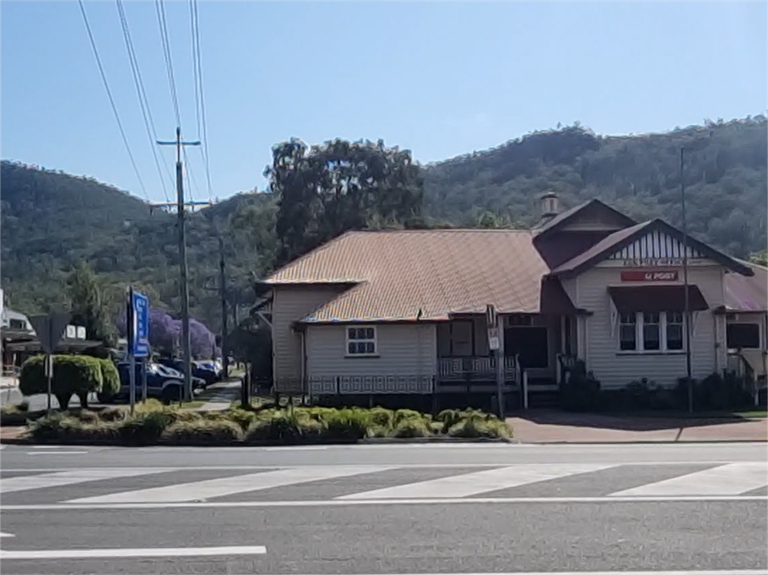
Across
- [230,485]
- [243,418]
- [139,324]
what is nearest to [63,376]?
[139,324]

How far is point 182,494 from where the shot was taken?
13.4m

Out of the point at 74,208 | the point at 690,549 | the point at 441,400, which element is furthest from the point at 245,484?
the point at 74,208

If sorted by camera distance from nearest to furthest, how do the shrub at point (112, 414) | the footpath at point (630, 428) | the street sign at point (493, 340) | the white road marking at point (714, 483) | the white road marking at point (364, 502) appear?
the white road marking at point (364, 502) → the white road marking at point (714, 483) → the footpath at point (630, 428) → the street sign at point (493, 340) → the shrub at point (112, 414)

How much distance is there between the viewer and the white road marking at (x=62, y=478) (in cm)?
1424

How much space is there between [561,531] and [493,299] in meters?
23.9

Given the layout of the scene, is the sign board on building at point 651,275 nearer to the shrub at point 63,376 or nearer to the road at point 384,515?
the road at point 384,515

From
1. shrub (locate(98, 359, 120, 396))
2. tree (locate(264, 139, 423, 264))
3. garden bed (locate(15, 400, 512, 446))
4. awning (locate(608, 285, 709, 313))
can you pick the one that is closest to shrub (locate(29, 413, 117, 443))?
garden bed (locate(15, 400, 512, 446))

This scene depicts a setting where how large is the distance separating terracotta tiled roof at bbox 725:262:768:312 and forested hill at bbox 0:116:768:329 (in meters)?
37.5

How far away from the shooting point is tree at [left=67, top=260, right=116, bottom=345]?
79.6m

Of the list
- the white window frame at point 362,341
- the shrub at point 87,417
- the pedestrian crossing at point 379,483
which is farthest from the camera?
the white window frame at point 362,341

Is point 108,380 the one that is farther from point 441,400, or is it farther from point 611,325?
point 611,325

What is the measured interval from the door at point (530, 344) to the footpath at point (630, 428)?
18.0 ft

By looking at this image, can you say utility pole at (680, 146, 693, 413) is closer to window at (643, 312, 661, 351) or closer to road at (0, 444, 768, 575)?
window at (643, 312, 661, 351)

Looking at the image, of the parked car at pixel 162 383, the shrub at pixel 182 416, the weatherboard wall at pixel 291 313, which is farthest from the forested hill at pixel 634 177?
the shrub at pixel 182 416
